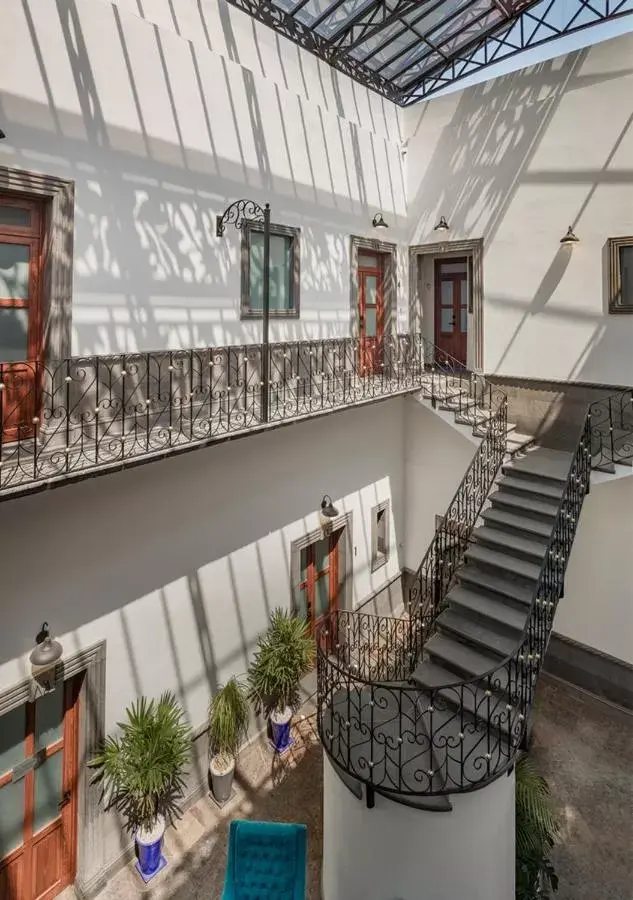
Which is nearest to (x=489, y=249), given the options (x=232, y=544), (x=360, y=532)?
(x=360, y=532)

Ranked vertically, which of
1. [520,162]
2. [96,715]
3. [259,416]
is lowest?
[96,715]

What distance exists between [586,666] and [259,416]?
6.69m

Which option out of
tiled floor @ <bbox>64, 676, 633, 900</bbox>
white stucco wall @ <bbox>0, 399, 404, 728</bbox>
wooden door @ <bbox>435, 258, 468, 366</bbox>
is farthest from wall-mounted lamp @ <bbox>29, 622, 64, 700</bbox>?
wooden door @ <bbox>435, 258, 468, 366</bbox>

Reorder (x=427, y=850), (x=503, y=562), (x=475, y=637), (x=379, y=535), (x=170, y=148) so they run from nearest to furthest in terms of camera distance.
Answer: (x=427, y=850) < (x=475, y=637) < (x=170, y=148) < (x=503, y=562) < (x=379, y=535)

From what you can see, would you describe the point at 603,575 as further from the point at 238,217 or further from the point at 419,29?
the point at 419,29

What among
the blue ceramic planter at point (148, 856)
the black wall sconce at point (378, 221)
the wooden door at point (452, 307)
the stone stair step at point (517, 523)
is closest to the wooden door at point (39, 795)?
the blue ceramic planter at point (148, 856)

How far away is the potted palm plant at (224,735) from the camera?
618 centimetres

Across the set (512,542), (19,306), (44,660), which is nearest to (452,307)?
(512,542)

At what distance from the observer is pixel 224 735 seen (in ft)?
20.3

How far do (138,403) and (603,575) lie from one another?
7.41 meters

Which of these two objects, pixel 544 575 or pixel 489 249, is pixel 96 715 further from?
pixel 489 249

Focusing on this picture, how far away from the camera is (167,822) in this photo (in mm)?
5941

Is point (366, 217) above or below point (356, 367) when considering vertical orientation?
above

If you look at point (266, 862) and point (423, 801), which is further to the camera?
point (266, 862)
